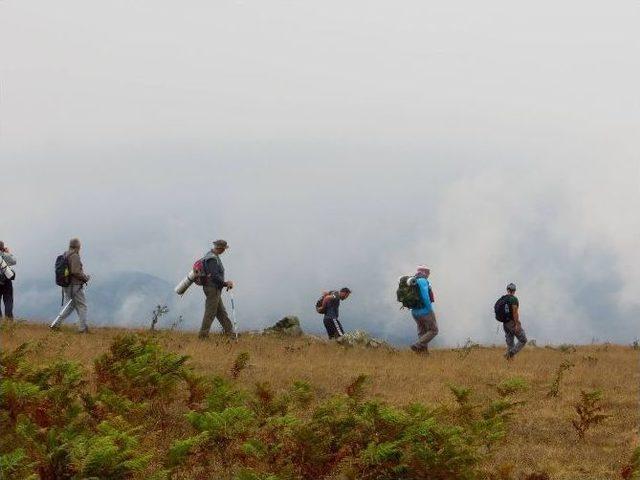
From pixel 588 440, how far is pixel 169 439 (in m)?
6.39

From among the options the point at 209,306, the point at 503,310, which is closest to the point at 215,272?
the point at 209,306

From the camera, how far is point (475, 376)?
50.4 feet

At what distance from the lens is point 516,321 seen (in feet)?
62.1

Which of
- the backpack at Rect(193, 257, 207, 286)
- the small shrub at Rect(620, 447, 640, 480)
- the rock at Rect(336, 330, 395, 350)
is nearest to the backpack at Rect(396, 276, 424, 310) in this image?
the rock at Rect(336, 330, 395, 350)

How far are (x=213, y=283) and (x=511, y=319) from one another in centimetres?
812

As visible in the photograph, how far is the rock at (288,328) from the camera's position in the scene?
24109 millimetres

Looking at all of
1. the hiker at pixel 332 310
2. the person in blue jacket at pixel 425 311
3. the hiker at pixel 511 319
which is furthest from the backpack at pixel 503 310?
the hiker at pixel 332 310

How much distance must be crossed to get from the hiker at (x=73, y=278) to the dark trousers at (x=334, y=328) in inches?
316

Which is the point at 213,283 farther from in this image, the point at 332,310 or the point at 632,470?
the point at 632,470

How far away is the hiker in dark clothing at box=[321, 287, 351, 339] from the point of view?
22922mm

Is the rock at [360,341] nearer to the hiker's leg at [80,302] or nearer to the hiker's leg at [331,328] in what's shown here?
the hiker's leg at [331,328]

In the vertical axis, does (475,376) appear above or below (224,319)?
below

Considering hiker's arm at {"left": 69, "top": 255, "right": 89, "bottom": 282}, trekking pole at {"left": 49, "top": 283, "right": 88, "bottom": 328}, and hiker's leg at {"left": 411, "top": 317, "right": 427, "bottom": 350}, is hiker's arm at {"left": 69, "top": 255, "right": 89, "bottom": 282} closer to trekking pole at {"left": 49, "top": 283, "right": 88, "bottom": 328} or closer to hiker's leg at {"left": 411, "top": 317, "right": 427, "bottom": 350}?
trekking pole at {"left": 49, "top": 283, "right": 88, "bottom": 328}

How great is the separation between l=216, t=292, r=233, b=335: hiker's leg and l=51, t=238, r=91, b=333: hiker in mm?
3483
